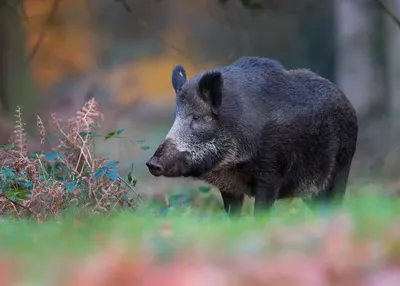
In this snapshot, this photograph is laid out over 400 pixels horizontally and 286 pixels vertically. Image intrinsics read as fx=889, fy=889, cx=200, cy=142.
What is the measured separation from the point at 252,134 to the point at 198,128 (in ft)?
1.40

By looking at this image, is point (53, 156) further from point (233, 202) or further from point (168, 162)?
point (233, 202)

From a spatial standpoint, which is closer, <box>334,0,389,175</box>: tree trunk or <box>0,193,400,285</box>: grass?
<box>0,193,400,285</box>: grass

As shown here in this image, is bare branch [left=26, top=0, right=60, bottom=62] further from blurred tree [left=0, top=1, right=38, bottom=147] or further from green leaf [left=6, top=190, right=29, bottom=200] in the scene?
green leaf [left=6, top=190, right=29, bottom=200]

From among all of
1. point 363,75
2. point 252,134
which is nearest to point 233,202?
point 252,134

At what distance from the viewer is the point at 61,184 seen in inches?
265

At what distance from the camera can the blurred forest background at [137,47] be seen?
524 inches

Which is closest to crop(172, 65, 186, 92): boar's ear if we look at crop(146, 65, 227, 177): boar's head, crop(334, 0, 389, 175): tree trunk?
crop(146, 65, 227, 177): boar's head

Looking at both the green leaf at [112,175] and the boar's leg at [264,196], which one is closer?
the green leaf at [112,175]

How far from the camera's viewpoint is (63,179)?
7164mm

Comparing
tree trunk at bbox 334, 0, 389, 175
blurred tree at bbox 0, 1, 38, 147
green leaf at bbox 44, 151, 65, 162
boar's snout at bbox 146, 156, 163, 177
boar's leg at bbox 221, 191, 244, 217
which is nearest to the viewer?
boar's snout at bbox 146, 156, 163, 177

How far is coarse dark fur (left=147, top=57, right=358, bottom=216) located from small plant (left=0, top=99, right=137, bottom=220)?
64 centimetres

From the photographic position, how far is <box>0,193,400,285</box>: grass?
3.81 metres

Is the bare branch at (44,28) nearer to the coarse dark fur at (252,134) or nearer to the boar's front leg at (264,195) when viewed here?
the coarse dark fur at (252,134)

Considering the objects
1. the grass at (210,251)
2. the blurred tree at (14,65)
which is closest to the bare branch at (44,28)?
the blurred tree at (14,65)
